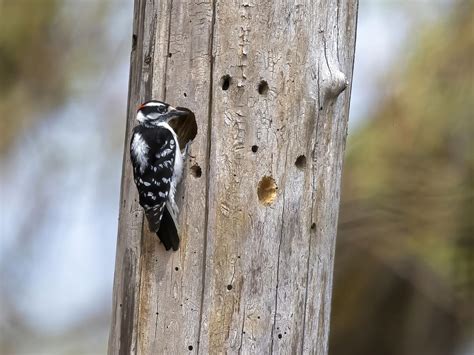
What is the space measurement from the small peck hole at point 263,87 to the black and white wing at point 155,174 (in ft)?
1.68

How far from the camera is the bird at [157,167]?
→ 4328 mm

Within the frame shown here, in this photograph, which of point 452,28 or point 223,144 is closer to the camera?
point 223,144

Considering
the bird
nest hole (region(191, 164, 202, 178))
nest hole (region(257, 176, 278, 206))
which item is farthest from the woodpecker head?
nest hole (region(257, 176, 278, 206))

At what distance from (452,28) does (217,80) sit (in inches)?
197

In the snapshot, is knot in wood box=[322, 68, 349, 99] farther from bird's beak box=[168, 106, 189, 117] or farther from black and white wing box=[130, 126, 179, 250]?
black and white wing box=[130, 126, 179, 250]

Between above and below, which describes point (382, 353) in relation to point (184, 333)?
below

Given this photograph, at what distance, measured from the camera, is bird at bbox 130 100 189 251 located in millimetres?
4328

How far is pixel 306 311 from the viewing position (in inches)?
171

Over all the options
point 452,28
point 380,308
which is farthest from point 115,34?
point 380,308

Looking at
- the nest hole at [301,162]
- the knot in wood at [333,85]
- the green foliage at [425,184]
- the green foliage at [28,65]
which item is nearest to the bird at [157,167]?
the nest hole at [301,162]

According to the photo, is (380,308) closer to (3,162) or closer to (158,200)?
(3,162)

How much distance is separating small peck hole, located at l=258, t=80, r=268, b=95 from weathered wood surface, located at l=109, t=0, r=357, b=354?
0.06 ft

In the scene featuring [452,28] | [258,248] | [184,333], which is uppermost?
[452,28]

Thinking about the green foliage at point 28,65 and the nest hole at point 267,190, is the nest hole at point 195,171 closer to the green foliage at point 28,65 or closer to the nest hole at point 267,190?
the nest hole at point 267,190
